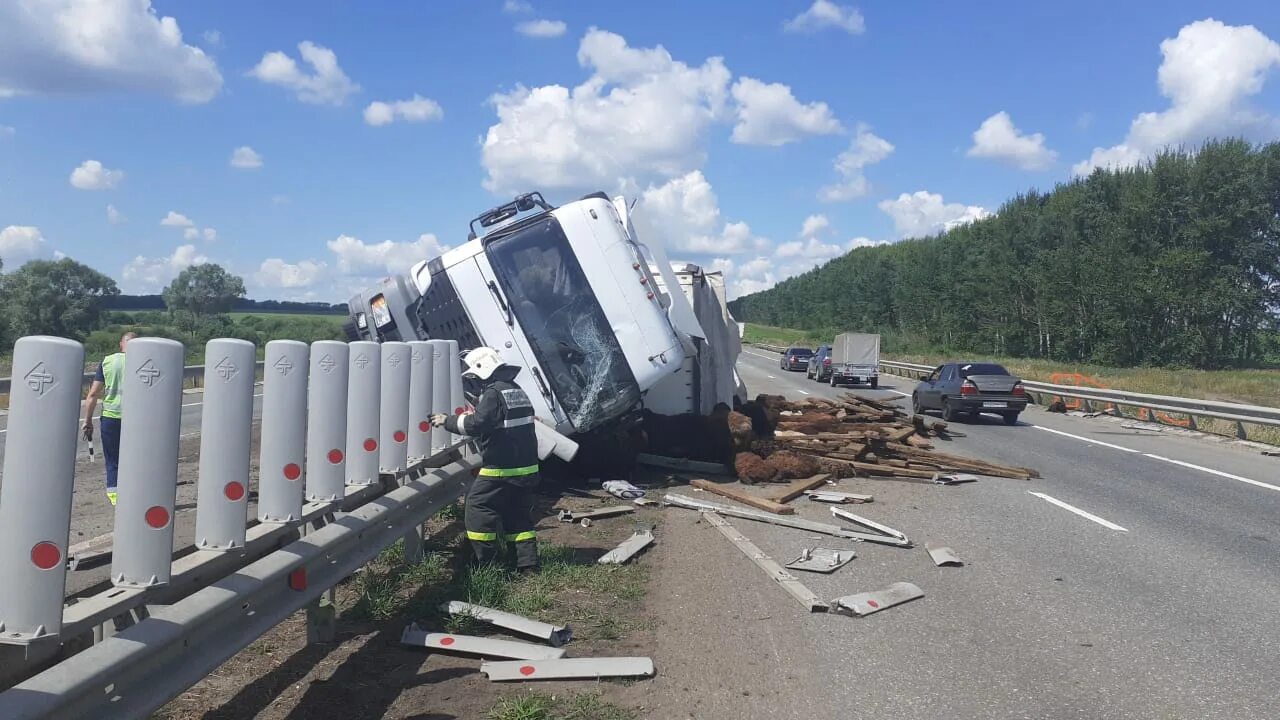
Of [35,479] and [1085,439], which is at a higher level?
[35,479]

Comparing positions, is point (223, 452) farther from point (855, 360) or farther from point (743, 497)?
point (855, 360)

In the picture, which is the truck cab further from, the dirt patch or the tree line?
the tree line

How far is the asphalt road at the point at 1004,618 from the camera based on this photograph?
4770mm

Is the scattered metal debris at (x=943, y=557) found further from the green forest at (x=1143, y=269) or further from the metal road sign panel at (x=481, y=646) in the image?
the green forest at (x=1143, y=269)

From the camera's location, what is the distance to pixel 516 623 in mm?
5551

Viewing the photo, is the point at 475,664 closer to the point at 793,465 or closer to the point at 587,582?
the point at 587,582

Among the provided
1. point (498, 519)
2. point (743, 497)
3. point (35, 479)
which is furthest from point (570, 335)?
point (35, 479)

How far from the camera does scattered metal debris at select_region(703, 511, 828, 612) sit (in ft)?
21.1

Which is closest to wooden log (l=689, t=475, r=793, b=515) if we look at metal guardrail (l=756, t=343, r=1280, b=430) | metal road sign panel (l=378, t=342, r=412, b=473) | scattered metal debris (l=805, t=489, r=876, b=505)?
scattered metal debris (l=805, t=489, r=876, b=505)

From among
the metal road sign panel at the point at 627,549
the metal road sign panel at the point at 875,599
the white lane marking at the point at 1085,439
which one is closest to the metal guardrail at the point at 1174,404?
the white lane marking at the point at 1085,439

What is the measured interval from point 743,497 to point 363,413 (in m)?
5.78

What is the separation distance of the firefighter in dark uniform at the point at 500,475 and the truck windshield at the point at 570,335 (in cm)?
265

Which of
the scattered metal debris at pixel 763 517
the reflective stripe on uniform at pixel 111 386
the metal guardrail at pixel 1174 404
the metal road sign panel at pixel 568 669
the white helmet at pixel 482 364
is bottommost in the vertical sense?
the scattered metal debris at pixel 763 517

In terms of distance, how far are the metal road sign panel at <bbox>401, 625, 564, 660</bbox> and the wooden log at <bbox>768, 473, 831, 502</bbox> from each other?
5.72 metres
